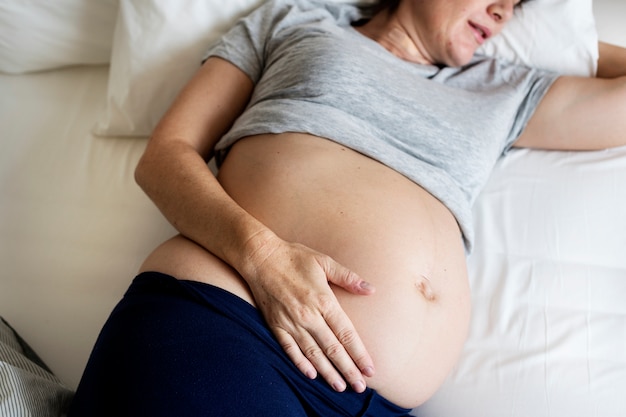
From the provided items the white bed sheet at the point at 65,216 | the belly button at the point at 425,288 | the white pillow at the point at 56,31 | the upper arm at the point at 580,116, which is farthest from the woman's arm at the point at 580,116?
the white pillow at the point at 56,31

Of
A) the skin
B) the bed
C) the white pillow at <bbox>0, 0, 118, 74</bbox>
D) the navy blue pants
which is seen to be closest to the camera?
the navy blue pants

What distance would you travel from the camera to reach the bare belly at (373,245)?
92 centimetres

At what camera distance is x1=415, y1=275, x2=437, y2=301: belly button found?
956mm

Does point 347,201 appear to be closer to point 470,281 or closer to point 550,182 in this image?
point 470,281

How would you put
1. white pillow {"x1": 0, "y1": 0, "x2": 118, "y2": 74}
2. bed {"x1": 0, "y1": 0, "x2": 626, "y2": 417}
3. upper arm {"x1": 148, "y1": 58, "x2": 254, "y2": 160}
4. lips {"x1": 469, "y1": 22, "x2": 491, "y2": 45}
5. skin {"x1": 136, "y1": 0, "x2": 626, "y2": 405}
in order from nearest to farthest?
skin {"x1": 136, "y1": 0, "x2": 626, "y2": 405}, bed {"x1": 0, "y1": 0, "x2": 626, "y2": 417}, upper arm {"x1": 148, "y1": 58, "x2": 254, "y2": 160}, lips {"x1": 469, "y1": 22, "x2": 491, "y2": 45}, white pillow {"x1": 0, "y1": 0, "x2": 118, "y2": 74}

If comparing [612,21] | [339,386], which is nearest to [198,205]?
[339,386]

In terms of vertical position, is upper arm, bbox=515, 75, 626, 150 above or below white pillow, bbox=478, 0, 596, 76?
below

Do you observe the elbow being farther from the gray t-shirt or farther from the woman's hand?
the woman's hand

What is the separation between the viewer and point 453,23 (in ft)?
3.99

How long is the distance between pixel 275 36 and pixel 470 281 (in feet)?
1.94

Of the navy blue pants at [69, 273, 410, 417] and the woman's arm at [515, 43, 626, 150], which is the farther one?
the woman's arm at [515, 43, 626, 150]

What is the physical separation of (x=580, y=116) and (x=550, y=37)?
0.23 metres

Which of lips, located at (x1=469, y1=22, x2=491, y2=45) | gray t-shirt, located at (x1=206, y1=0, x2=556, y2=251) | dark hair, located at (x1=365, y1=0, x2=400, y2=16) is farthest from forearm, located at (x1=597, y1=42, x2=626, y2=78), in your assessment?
dark hair, located at (x1=365, y1=0, x2=400, y2=16)

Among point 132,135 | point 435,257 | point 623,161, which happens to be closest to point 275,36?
point 132,135
